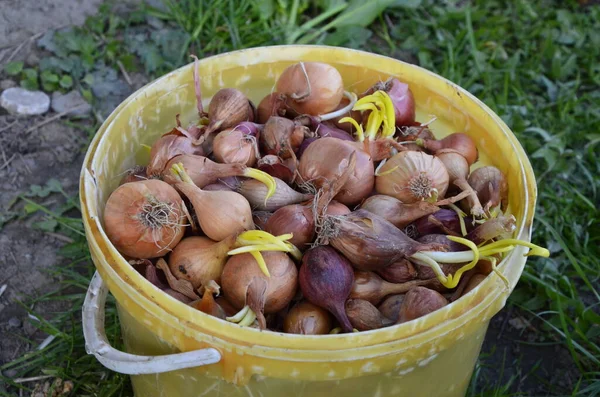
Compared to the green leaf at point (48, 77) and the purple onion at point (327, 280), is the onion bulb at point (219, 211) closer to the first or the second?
the purple onion at point (327, 280)

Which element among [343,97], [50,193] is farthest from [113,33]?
[343,97]

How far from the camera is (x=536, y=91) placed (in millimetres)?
2359

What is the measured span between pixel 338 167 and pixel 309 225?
0.13m

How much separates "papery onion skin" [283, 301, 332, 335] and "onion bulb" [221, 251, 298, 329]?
3cm

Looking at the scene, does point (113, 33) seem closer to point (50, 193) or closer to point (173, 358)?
point (50, 193)

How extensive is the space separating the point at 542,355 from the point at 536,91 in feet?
3.51

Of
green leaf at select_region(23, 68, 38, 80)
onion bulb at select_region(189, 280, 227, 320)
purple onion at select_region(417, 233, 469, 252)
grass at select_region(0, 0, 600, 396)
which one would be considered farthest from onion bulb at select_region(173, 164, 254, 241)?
green leaf at select_region(23, 68, 38, 80)

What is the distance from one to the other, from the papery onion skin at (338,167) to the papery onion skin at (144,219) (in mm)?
243

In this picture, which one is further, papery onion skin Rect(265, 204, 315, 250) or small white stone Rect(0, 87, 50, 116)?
small white stone Rect(0, 87, 50, 116)

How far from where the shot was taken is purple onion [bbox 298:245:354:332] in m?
1.04

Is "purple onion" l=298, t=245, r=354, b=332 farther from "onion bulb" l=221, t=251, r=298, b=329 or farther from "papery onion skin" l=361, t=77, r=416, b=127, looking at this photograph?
"papery onion skin" l=361, t=77, r=416, b=127

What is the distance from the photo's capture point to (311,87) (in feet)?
4.49

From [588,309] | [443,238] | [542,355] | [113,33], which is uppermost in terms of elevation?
[443,238]

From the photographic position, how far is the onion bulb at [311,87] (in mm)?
1371
